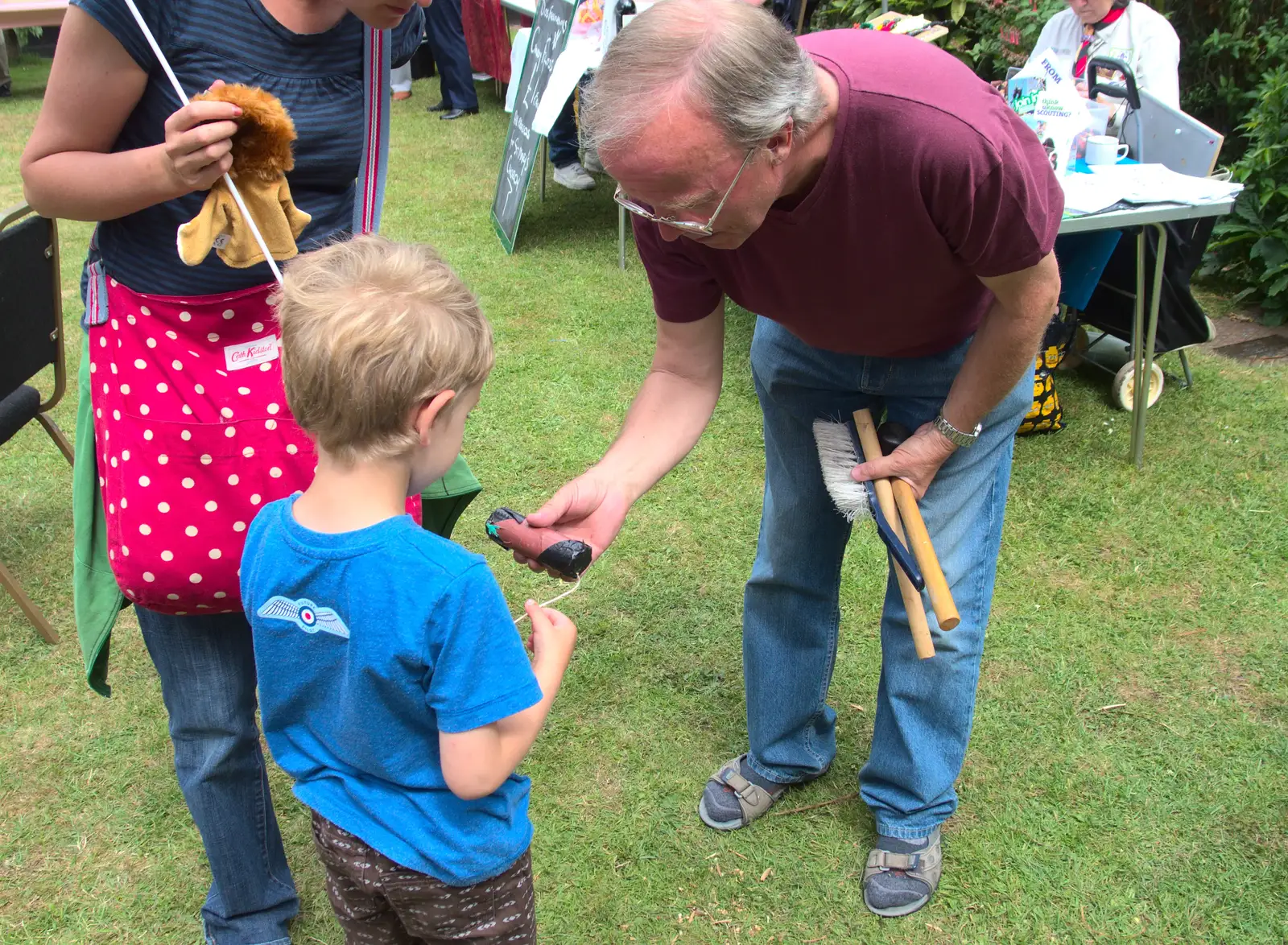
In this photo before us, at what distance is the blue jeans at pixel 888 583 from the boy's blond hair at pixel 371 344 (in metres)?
0.93

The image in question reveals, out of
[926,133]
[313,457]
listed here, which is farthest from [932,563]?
[313,457]

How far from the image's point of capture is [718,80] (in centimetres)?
145

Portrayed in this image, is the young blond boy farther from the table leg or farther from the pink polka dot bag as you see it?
the table leg

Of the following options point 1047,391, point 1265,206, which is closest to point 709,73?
point 1047,391

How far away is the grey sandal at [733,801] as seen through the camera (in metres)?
2.52

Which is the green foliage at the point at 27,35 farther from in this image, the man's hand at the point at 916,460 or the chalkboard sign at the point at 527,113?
the man's hand at the point at 916,460

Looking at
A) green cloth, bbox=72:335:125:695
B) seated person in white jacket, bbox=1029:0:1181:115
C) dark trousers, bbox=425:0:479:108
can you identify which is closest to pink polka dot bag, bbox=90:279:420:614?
green cloth, bbox=72:335:125:695

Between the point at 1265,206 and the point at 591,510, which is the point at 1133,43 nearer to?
the point at 1265,206

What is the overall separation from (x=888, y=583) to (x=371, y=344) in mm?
A: 1354

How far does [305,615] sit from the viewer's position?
1.37 metres

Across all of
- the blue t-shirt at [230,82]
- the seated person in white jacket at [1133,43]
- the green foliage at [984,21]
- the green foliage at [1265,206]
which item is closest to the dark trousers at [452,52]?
the green foliage at [984,21]

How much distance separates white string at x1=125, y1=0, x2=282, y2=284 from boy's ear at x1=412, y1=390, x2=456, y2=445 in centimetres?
31

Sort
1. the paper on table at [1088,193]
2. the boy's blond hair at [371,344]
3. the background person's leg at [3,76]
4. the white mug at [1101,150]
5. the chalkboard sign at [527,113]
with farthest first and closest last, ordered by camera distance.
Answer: the background person's leg at [3,76] < the chalkboard sign at [527,113] < the white mug at [1101,150] < the paper on table at [1088,193] < the boy's blond hair at [371,344]

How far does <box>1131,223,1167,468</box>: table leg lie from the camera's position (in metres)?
3.81
